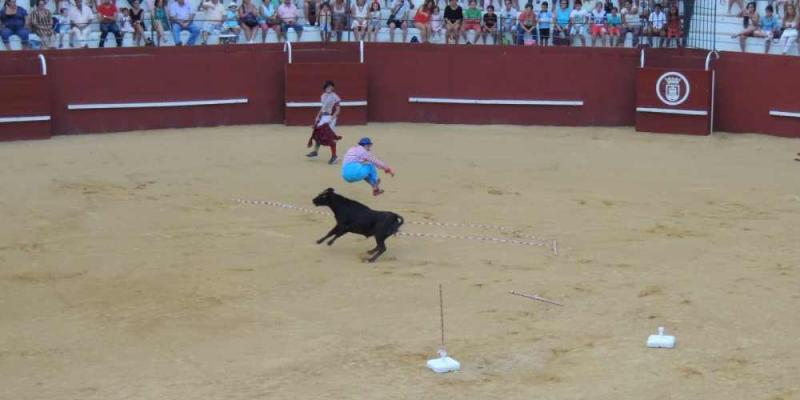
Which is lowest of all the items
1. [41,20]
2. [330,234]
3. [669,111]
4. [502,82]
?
[330,234]

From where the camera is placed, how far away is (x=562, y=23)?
1011 inches

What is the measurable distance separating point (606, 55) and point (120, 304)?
14494 millimetres

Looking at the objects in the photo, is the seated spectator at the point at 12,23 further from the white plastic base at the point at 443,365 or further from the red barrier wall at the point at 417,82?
the white plastic base at the point at 443,365

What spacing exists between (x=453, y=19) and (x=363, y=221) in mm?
12395

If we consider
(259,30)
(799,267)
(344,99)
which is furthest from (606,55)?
(799,267)

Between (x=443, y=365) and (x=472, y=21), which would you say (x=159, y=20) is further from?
(x=443, y=365)

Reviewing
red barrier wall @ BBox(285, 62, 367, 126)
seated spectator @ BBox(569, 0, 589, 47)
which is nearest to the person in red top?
red barrier wall @ BBox(285, 62, 367, 126)

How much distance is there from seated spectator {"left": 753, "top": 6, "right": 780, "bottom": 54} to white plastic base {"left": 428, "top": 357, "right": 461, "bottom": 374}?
15.2m

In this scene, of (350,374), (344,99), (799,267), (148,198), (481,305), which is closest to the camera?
(350,374)

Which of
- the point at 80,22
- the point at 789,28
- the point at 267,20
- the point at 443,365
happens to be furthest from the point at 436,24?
the point at 443,365

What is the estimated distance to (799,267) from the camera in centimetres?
1391

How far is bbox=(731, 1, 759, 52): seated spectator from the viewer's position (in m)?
24.0

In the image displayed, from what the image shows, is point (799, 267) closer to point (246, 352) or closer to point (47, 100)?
point (246, 352)

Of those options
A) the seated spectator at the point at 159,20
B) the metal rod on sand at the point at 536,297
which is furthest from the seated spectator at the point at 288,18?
the metal rod on sand at the point at 536,297
